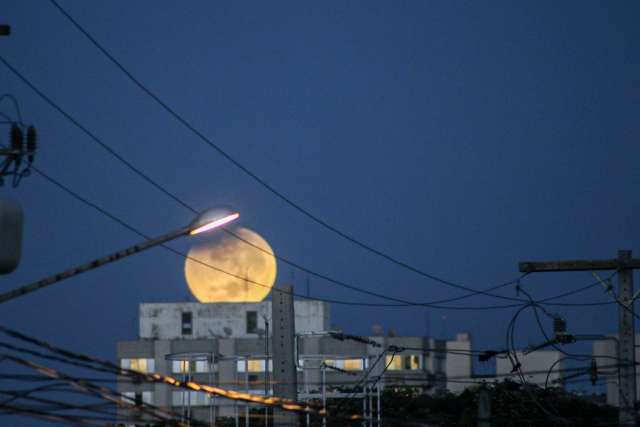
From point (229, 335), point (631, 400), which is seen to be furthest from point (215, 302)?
point (631, 400)

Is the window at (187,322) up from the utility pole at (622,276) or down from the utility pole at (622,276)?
up

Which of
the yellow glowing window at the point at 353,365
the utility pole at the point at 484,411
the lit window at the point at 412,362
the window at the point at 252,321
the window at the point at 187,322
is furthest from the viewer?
the lit window at the point at 412,362

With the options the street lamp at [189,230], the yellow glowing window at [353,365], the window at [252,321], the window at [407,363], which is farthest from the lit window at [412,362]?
the street lamp at [189,230]

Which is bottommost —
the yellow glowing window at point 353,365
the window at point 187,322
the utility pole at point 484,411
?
the utility pole at point 484,411

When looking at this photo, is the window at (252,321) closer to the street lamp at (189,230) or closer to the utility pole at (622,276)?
the utility pole at (622,276)

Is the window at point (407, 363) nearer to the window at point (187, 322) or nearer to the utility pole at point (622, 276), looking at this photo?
the window at point (187, 322)

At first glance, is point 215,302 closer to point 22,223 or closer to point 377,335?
point 377,335

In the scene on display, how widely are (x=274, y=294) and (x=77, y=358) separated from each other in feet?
27.1

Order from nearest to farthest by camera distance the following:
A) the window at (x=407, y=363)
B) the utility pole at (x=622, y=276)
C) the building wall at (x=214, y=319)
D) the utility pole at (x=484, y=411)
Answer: the utility pole at (x=484, y=411)
the utility pole at (x=622, y=276)
the building wall at (x=214, y=319)
the window at (x=407, y=363)

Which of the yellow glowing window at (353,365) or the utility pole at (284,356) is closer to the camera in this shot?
the utility pole at (284,356)

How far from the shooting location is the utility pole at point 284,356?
21906 millimetres

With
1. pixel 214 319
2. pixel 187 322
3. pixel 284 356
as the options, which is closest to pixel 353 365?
pixel 214 319

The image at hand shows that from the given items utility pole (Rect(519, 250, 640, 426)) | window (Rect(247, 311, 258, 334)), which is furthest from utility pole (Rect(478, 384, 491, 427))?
window (Rect(247, 311, 258, 334))

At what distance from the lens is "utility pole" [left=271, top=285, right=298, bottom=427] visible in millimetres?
21906
